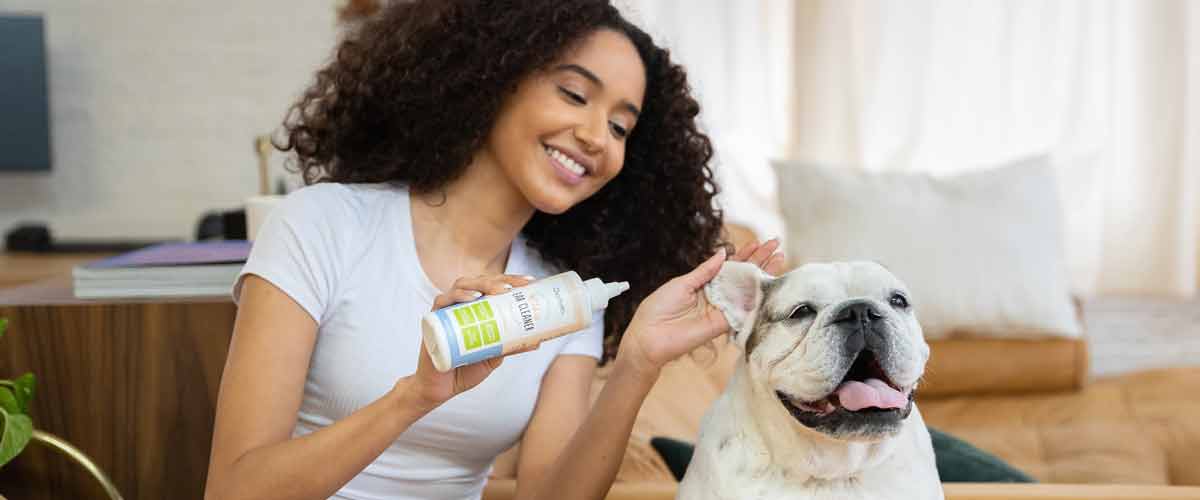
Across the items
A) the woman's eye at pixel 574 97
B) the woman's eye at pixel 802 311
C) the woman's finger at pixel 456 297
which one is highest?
the woman's eye at pixel 574 97

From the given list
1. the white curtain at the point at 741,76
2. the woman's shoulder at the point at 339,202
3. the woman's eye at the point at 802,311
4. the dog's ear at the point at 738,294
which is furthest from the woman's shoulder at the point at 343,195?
the white curtain at the point at 741,76

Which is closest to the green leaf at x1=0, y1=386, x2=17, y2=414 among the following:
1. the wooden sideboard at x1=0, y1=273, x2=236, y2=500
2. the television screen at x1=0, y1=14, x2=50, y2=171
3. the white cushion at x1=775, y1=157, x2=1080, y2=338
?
the wooden sideboard at x1=0, y1=273, x2=236, y2=500

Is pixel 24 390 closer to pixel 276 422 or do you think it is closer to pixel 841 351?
pixel 276 422

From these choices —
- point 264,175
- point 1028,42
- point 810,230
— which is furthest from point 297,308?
point 1028,42

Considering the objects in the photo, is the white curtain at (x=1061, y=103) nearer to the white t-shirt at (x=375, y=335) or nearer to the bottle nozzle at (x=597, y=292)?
the white t-shirt at (x=375, y=335)

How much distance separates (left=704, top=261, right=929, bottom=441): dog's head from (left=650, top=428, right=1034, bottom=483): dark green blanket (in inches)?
21.5

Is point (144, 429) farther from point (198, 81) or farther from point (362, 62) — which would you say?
point (198, 81)

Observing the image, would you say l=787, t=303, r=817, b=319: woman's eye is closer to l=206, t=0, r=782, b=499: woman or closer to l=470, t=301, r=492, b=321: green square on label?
l=206, t=0, r=782, b=499: woman

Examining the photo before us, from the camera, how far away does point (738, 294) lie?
121cm

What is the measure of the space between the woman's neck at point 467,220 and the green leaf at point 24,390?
0.48 meters

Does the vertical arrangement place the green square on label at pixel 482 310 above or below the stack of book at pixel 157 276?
above

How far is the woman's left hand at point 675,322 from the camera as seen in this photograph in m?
1.24

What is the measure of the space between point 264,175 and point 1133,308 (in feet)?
7.80

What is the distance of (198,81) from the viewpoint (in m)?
3.74
